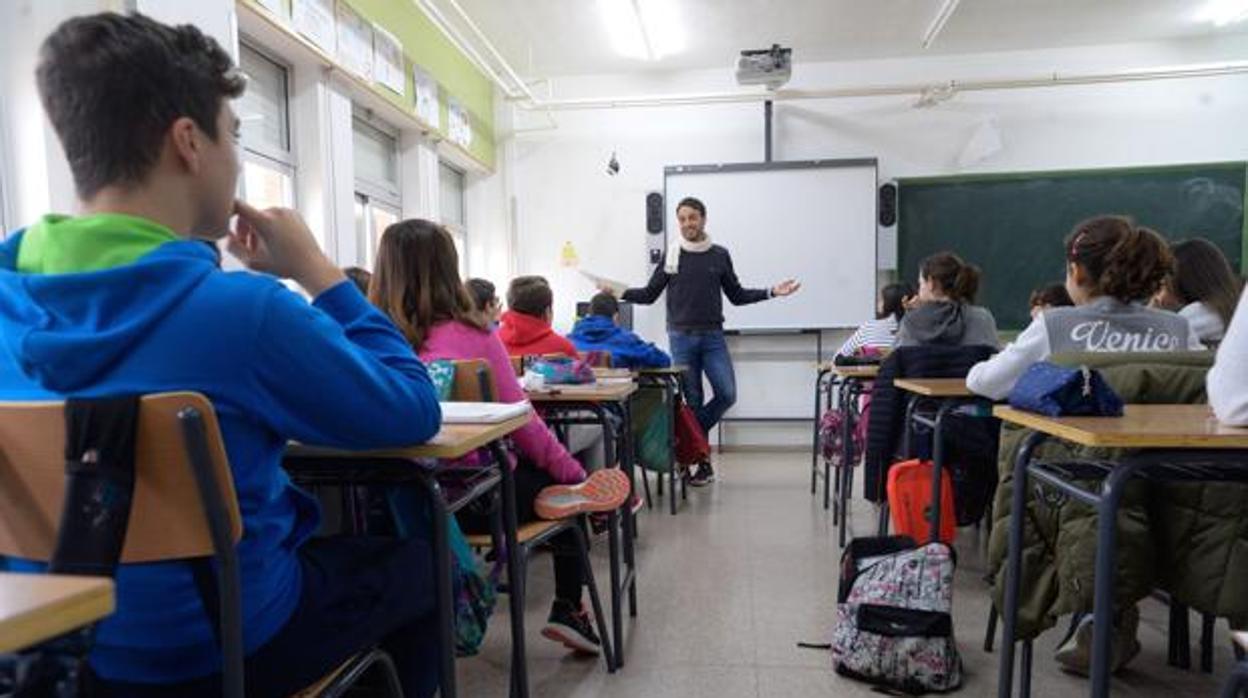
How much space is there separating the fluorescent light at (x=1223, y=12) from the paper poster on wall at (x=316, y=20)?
5276 millimetres

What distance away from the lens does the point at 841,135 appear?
5379 mm

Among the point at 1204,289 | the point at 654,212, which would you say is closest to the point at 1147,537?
the point at 1204,289

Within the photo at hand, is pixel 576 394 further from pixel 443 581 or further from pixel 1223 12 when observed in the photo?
pixel 1223 12

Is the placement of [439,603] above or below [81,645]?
below

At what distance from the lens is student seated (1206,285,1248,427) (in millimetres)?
1056

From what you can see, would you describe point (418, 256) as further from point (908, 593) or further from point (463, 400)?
point (908, 593)

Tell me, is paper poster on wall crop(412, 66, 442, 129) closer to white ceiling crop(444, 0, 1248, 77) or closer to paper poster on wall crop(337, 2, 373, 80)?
white ceiling crop(444, 0, 1248, 77)

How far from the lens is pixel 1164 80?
508 cm

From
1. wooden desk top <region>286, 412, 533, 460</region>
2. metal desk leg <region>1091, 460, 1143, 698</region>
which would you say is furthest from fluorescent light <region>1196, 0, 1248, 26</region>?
wooden desk top <region>286, 412, 533, 460</region>

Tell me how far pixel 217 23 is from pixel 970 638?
3.10 m

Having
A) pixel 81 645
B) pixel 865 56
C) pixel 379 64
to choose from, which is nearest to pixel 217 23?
pixel 379 64

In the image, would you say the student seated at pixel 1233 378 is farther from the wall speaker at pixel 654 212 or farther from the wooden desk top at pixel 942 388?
the wall speaker at pixel 654 212

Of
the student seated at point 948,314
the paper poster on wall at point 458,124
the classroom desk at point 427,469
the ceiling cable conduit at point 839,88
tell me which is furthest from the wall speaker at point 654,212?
the classroom desk at point 427,469

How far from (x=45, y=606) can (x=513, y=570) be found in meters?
1.10
